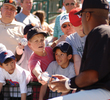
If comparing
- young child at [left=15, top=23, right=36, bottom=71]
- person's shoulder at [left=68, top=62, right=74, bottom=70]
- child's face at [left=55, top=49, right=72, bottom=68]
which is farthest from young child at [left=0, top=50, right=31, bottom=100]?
person's shoulder at [left=68, top=62, right=74, bottom=70]

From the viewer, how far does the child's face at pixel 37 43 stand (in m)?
3.69

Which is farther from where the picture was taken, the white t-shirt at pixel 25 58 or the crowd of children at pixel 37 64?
the white t-shirt at pixel 25 58

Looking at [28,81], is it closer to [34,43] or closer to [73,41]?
[34,43]

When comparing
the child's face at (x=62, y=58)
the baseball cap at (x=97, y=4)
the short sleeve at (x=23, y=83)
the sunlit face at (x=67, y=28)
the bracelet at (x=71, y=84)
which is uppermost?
the baseball cap at (x=97, y=4)

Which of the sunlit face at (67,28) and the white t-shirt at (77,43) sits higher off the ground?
the sunlit face at (67,28)

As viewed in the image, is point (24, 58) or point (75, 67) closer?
point (75, 67)

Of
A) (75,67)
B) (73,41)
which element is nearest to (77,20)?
(73,41)

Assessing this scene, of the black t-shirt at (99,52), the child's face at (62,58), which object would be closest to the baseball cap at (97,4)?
the black t-shirt at (99,52)

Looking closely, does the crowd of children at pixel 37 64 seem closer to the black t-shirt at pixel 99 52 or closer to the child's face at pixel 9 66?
the child's face at pixel 9 66

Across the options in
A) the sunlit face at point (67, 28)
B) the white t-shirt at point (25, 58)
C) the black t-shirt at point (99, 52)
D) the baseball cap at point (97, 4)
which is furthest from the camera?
the sunlit face at point (67, 28)

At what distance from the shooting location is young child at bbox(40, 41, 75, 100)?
11.3 feet

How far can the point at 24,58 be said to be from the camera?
3965mm

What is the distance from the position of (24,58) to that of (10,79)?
0.57m

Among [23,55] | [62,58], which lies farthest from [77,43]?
[23,55]
